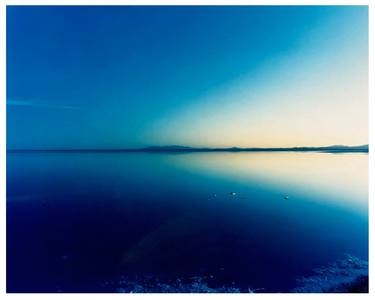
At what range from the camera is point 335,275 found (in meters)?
6.22

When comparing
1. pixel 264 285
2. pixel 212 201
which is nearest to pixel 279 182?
pixel 212 201

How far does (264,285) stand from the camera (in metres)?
5.88

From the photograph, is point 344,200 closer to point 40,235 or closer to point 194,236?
point 194,236

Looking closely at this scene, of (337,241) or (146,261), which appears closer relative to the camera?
(146,261)

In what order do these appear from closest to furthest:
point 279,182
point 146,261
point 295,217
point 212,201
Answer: point 146,261, point 295,217, point 212,201, point 279,182

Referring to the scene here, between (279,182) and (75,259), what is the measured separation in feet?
46.8

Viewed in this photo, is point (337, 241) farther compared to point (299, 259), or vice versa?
point (337, 241)

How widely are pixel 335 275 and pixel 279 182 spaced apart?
451 inches
